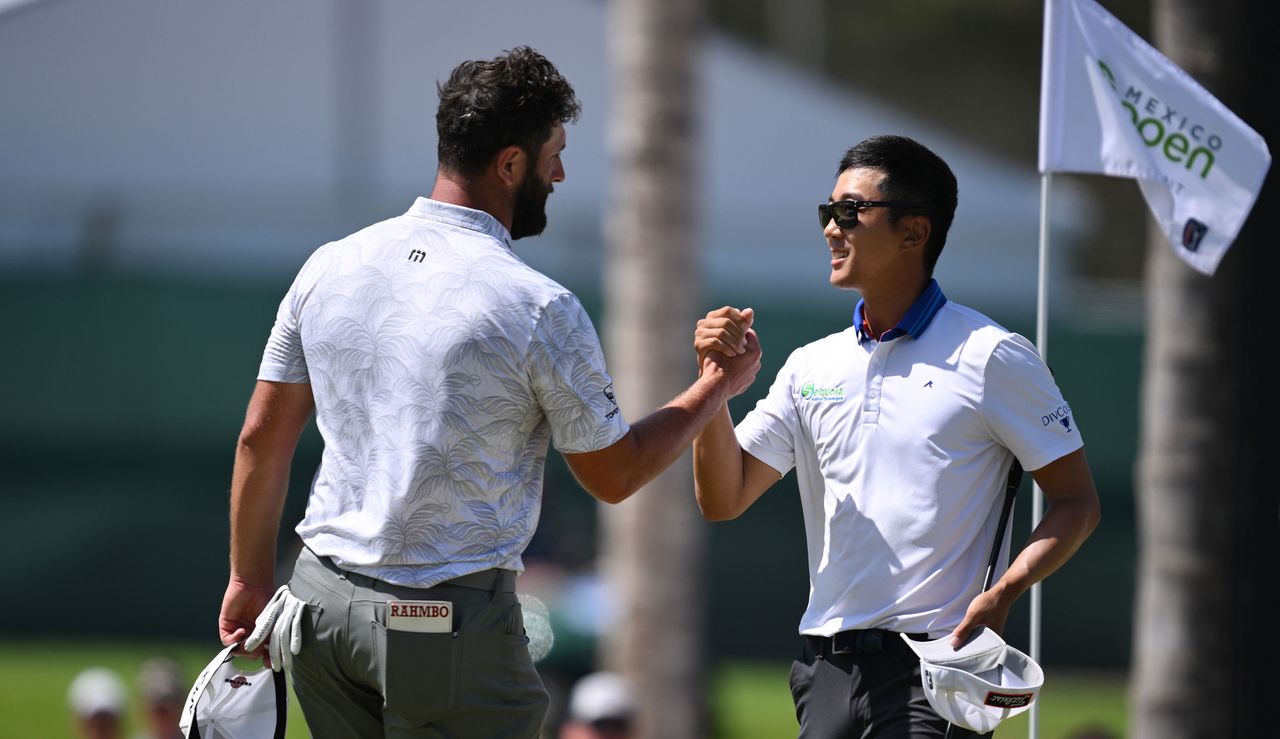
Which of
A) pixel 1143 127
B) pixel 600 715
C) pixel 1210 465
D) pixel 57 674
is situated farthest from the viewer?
pixel 57 674

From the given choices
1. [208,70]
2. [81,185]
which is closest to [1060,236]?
[208,70]

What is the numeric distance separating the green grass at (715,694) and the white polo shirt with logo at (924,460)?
23.3ft

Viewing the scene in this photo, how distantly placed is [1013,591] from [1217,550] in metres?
3.79

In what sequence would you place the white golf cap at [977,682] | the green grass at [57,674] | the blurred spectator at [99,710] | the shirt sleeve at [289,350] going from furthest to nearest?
the green grass at [57,674] → the blurred spectator at [99,710] → the shirt sleeve at [289,350] → the white golf cap at [977,682]

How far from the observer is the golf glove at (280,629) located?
335 cm

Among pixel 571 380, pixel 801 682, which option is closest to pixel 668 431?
pixel 571 380

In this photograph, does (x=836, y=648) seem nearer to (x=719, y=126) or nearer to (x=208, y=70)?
(x=719, y=126)

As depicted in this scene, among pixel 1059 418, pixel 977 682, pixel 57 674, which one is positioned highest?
pixel 1059 418

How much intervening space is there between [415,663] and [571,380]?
25.8 inches

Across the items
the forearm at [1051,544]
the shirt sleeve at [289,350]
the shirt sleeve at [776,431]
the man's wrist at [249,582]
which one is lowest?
the man's wrist at [249,582]

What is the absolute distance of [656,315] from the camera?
8984 millimetres

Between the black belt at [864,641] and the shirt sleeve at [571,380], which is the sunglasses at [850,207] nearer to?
the shirt sleeve at [571,380]

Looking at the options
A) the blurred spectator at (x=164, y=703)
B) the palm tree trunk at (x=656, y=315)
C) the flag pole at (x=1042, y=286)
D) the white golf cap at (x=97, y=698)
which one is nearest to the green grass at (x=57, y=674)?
the white golf cap at (x=97, y=698)

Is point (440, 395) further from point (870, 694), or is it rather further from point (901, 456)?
point (870, 694)
